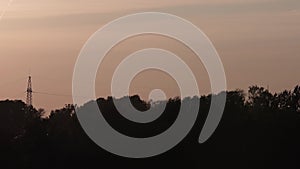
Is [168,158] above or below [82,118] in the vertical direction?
below

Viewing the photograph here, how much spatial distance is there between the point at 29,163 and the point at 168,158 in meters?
9.86

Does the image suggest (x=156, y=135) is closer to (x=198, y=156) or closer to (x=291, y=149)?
(x=198, y=156)

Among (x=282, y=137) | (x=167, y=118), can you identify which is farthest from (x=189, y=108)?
(x=282, y=137)

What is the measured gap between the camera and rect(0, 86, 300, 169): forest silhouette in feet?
207

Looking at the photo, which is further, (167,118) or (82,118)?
(82,118)

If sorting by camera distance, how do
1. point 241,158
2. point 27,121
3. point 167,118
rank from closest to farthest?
1. point 241,158
2. point 167,118
3. point 27,121

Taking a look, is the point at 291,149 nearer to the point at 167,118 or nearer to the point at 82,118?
the point at 167,118

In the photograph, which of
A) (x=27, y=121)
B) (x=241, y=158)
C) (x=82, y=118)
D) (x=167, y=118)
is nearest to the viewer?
(x=241, y=158)

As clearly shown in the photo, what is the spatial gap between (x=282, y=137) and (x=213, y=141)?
395 cm

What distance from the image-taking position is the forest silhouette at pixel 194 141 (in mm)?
63156

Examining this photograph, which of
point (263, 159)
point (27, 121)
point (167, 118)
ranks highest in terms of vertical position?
point (27, 121)

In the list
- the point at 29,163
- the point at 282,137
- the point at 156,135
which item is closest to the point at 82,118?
the point at 29,163

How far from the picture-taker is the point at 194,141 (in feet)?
212

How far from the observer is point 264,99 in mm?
78625
